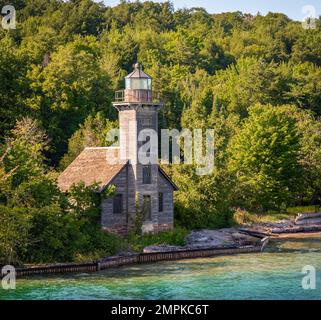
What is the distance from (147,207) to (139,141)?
4.20m

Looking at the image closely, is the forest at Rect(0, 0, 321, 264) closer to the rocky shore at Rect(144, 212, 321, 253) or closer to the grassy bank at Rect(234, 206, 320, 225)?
the grassy bank at Rect(234, 206, 320, 225)

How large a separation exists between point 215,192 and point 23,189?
18.6 meters

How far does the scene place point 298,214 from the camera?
6806cm

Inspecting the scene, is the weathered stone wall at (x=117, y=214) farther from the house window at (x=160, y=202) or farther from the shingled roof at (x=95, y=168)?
Result: the house window at (x=160, y=202)

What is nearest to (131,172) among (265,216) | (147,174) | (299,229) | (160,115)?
(147,174)

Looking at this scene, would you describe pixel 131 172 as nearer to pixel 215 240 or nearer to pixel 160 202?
pixel 160 202

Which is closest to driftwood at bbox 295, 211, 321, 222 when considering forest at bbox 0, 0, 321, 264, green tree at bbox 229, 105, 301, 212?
green tree at bbox 229, 105, 301, 212

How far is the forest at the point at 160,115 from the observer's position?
44969mm

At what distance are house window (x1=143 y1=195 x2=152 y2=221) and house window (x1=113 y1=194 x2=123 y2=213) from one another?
1504mm

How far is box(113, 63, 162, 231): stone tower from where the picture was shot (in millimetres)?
50688

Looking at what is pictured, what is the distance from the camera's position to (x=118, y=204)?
1984 inches

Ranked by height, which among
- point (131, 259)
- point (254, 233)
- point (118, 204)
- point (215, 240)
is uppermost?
point (118, 204)

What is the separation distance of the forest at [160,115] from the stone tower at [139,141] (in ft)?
9.34
